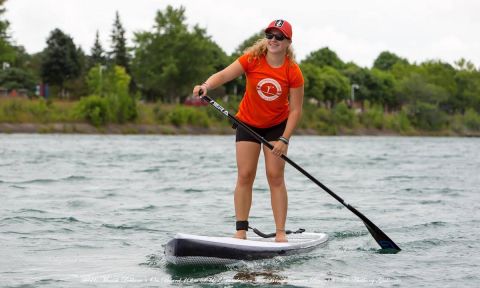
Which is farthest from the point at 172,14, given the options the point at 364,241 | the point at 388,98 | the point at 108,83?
the point at 364,241

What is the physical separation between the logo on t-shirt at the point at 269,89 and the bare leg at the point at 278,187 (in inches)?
24.3

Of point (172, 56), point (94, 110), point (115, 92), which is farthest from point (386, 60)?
point (94, 110)

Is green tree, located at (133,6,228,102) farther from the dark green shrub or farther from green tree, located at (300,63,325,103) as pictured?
the dark green shrub

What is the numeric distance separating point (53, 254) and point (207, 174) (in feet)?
46.1

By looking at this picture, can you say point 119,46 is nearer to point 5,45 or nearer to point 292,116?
point 5,45

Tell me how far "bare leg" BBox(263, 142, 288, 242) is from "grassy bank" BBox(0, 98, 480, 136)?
186ft

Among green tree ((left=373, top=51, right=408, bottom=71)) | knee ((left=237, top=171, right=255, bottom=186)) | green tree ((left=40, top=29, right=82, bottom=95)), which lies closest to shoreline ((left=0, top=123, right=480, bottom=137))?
green tree ((left=40, top=29, right=82, bottom=95))

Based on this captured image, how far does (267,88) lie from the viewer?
8.51 meters

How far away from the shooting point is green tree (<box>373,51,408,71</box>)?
160875 millimetres

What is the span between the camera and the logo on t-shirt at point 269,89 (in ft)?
27.9

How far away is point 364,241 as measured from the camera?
10789 millimetres

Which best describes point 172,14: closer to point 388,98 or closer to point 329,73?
point 329,73

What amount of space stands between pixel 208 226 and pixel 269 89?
3.79m

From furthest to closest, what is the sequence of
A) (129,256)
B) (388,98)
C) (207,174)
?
(388,98) → (207,174) → (129,256)
